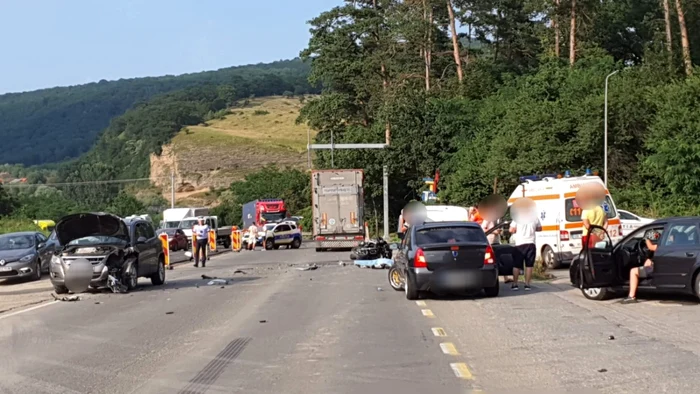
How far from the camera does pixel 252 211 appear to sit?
240ft

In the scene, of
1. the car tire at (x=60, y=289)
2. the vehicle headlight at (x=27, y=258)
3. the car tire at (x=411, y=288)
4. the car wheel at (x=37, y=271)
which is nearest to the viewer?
the car tire at (x=411, y=288)

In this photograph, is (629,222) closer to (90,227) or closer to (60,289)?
(90,227)

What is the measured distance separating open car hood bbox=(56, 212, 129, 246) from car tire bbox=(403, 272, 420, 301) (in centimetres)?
753

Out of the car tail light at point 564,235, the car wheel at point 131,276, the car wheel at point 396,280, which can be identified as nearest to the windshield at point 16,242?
the car wheel at point 131,276

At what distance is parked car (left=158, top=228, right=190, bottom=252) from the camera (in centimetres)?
5047

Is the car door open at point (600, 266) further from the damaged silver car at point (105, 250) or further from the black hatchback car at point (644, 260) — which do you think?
the damaged silver car at point (105, 250)

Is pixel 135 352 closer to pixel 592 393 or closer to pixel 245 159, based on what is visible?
pixel 592 393

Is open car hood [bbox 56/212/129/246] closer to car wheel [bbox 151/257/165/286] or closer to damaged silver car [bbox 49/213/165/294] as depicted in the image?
damaged silver car [bbox 49/213/165/294]

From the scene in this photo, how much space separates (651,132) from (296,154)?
86804mm

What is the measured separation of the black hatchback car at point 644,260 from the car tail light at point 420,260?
2.83 metres

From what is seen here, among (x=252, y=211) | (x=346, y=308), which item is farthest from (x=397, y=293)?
(x=252, y=211)

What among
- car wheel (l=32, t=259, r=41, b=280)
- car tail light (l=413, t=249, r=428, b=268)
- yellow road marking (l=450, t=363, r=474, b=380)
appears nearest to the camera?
yellow road marking (l=450, t=363, r=474, b=380)

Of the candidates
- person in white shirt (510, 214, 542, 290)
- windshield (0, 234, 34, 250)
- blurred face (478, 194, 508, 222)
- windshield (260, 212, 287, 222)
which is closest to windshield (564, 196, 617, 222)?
blurred face (478, 194, 508, 222)

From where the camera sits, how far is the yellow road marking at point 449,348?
10906 mm
